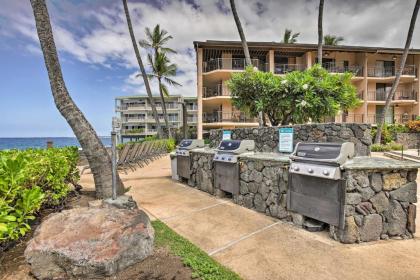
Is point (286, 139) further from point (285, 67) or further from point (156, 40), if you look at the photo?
point (156, 40)

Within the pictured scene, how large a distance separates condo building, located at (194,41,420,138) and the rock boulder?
17456 millimetres

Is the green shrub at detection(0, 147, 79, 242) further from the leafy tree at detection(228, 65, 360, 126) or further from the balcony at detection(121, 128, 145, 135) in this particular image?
the balcony at detection(121, 128, 145, 135)

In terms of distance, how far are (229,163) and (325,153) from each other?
2409 mm

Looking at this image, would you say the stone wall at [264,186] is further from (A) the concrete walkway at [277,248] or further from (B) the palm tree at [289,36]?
(B) the palm tree at [289,36]

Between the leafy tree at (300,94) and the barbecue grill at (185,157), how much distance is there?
3.15 meters

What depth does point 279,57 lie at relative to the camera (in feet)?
72.0

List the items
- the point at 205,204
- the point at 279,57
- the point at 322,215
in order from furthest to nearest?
the point at 279,57 → the point at 205,204 → the point at 322,215

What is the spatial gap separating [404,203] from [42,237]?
4988mm

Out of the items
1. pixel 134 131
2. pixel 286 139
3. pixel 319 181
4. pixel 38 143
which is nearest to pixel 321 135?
pixel 286 139

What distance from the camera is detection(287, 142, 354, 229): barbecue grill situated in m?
3.36

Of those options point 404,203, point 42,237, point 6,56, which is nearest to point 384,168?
point 404,203

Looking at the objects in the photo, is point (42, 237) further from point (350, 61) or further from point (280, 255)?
point (350, 61)

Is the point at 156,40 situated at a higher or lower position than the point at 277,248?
higher

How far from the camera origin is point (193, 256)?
9.78ft
